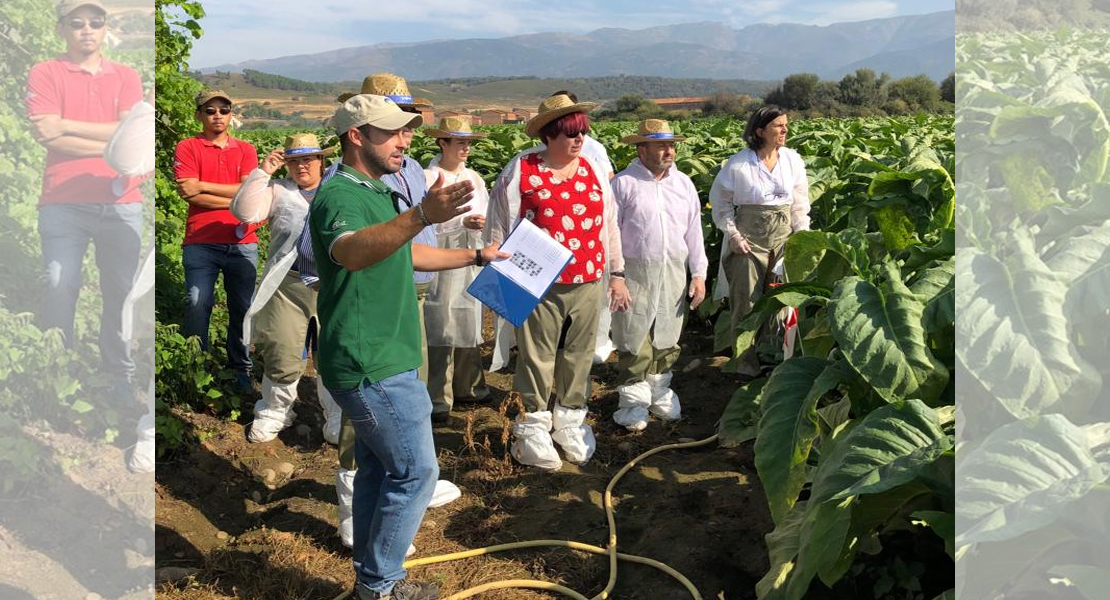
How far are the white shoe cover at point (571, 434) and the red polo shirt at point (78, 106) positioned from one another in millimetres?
2568

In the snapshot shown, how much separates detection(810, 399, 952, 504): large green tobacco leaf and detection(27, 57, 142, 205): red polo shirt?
12.4 feet

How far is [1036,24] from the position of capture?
2041 cm

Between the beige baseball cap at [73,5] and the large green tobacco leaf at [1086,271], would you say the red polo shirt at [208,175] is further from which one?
the large green tobacco leaf at [1086,271]

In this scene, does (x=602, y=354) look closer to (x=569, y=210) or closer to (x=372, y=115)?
(x=569, y=210)

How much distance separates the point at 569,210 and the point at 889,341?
2.33 metres

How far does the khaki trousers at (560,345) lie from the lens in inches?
192

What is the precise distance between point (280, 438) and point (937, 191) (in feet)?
12.5

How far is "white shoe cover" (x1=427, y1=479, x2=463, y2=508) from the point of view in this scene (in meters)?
4.59

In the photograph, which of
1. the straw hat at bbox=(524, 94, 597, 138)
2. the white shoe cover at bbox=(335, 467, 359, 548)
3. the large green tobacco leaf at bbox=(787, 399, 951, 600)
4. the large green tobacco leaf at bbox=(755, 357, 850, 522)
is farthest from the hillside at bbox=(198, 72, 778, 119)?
the large green tobacco leaf at bbox=(787, 399, 951, 600)

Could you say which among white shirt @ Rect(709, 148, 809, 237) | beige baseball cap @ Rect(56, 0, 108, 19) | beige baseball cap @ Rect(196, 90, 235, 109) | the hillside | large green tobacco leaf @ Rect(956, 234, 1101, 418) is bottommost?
large green tobacco leaf @ Rect(956, 234, 1101, 418)

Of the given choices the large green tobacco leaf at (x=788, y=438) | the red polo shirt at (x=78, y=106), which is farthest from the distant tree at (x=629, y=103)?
the large green tobacco leaf at (x=788, y=438)

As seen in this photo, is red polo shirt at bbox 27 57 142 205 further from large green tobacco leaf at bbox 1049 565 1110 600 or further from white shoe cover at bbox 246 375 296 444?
large green tobacco leaf at bbox 1049 565 1110 600

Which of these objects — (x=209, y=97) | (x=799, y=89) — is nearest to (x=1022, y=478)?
(x=209, y=97)

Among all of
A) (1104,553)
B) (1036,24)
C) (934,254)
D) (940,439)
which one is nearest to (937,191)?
(934,254)
